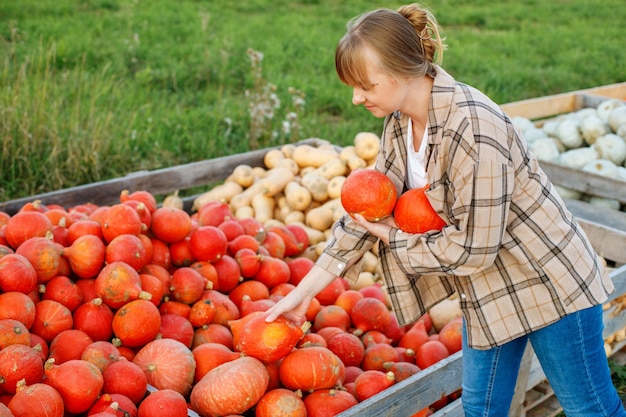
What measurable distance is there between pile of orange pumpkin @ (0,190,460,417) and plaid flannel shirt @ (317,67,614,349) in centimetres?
56

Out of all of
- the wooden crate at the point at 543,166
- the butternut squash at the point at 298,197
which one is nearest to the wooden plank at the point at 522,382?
the wooden crate at the point at 543,166

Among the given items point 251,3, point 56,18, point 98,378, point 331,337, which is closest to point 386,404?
point 331,337

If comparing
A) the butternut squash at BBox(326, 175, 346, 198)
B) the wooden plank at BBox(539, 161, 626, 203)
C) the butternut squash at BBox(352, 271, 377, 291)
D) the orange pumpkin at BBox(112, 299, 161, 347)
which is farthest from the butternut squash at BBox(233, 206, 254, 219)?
the wooden plank at BBox(539, 161, 626, 203)

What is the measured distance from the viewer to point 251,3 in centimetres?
1391

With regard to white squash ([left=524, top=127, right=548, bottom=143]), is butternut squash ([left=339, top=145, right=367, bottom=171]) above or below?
below

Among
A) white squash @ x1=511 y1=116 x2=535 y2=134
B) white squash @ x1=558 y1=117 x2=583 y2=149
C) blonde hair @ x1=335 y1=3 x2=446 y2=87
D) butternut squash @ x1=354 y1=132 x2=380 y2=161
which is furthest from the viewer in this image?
white squash @ x1=511 y1=116 x2=535 y2=134

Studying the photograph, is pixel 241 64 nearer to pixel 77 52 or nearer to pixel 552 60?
pixel 77 52

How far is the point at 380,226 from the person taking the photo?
2.21 metres

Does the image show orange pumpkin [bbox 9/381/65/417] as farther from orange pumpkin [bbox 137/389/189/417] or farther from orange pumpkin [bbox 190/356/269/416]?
orange pumpkin [bbox 190/356/269/416]

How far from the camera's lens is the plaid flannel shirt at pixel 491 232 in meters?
1.93

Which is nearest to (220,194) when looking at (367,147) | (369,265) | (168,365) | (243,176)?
(243,176)

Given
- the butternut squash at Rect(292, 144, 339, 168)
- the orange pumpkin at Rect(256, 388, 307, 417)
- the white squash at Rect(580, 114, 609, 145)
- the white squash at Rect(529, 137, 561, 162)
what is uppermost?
the white squash at Rect(580, 114, 609, 145)

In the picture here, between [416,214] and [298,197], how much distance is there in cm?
249

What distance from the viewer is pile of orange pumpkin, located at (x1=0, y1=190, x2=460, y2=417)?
226 centimetres
